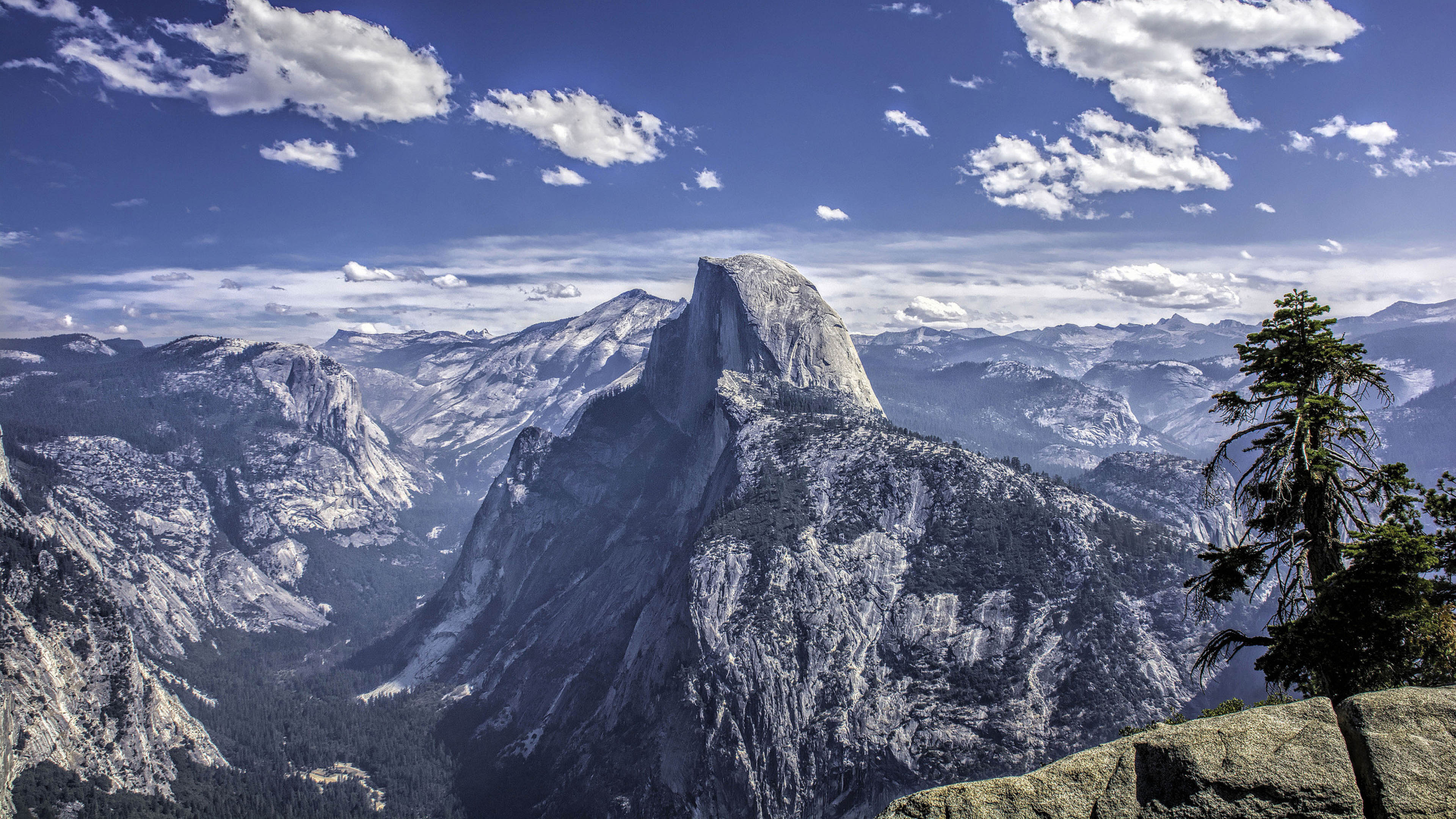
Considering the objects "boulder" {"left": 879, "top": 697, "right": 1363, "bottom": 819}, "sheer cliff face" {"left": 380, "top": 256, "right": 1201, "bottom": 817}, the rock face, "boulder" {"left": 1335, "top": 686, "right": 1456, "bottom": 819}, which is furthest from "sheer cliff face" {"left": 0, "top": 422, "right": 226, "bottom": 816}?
the rock face

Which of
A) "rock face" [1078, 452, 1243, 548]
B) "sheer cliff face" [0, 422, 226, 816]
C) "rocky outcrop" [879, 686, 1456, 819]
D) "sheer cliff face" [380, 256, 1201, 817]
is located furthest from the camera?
"rock face" [1078, 452, 1243, 548]

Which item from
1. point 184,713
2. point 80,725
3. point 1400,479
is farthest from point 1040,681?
point 184,713

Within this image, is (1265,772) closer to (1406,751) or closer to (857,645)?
(1406,751)

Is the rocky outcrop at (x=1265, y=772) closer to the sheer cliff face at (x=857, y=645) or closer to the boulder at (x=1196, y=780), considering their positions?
the boulder at (x=1196, y=780)

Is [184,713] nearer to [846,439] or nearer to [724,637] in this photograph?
[724,637]

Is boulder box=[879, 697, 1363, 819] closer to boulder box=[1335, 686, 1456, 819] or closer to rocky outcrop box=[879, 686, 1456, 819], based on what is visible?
rocky outcrop box=[879, 686, 1456, 819]

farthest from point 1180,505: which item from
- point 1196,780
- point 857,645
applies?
point 1196,780

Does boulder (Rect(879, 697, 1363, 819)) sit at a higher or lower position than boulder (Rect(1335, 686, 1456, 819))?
lower
